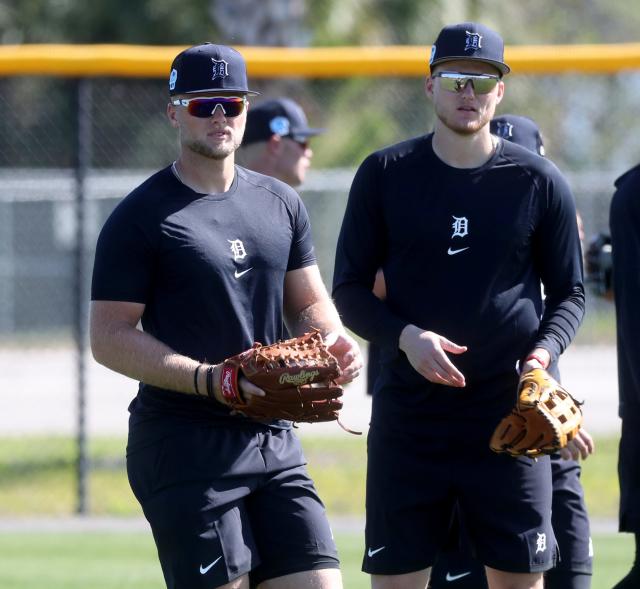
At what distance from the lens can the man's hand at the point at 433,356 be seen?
4.41 metres

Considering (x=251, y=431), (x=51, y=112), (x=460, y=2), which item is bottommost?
(x=251, y=431)

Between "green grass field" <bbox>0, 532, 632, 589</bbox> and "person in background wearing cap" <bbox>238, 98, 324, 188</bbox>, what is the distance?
86.9 inches

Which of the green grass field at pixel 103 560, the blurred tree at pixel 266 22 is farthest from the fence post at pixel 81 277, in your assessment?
the blurred tree at pixel 266 22

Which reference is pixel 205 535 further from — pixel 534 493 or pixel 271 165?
pixel 271 165

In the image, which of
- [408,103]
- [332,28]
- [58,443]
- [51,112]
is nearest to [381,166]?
[408,103]

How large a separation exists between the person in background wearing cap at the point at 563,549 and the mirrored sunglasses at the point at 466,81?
1.12 metres

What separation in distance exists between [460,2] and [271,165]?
51.4ft

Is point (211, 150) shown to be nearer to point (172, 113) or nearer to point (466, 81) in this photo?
point (172, 113)

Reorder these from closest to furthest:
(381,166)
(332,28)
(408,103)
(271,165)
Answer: (381,166) → (271,165) → (408,103) → (332,28)

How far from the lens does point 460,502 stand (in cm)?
473

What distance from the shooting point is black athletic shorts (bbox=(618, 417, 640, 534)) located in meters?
4.91

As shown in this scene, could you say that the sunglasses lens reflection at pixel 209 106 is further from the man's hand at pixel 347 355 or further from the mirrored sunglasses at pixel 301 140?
the mirrored sunglasses at pixel 301 140

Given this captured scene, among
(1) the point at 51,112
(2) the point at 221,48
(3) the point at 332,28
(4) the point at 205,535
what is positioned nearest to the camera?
(4) the point at 205,535

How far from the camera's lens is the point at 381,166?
4824mm
